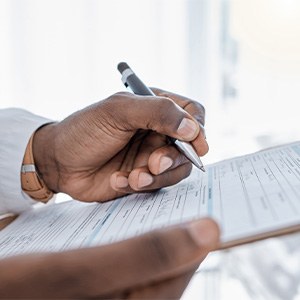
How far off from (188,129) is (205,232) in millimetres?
308

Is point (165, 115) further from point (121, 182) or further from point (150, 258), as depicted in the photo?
point (150, 258)

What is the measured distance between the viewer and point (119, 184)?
59 centimetres

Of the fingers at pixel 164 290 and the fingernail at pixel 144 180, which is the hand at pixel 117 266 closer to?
the fingers at pixel 164 290

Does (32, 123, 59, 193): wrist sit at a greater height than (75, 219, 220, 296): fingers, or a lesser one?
lesser

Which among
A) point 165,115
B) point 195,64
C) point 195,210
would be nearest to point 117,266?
point 195,210

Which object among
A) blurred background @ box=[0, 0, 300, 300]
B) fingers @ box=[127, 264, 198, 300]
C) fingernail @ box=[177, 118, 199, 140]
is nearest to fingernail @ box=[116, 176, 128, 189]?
fingernail @ box=[177, 118, 199, 140]

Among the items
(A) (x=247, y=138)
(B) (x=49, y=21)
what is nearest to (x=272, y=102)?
(A) (x=247, y=138)

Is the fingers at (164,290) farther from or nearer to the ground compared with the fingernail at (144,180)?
farther from the ground

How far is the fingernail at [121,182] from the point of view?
587mm

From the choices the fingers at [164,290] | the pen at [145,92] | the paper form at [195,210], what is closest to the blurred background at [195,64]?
the pen at [145,92]

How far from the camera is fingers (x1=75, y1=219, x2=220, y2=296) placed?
0.79 ft

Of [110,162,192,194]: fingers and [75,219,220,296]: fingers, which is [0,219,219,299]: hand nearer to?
[75,219,220,296]: fingers

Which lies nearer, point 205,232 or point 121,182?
point 205,232

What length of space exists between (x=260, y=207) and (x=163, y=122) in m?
0.23
